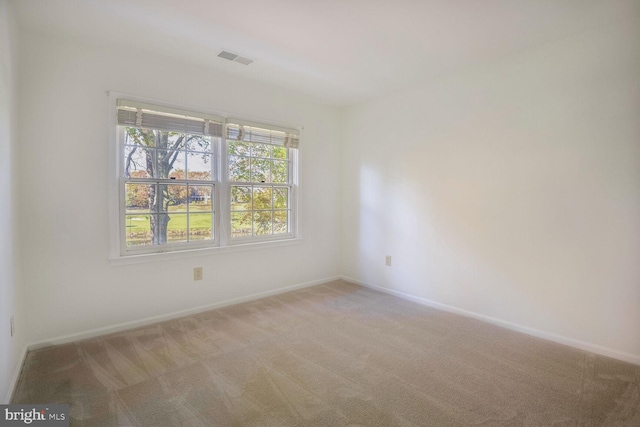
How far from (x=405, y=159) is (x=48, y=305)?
11.8 ft

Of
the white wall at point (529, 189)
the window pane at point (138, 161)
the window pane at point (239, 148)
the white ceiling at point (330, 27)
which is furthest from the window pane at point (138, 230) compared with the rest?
the white wall at point (529, 189)

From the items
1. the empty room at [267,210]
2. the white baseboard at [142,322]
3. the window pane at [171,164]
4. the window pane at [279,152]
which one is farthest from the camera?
the window pane at [279,152]

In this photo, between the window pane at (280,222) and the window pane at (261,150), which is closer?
the window pane at (261,150)

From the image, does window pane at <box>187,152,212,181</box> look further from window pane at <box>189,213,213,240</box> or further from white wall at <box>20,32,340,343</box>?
white wall at <box>20,32,340,343</box>

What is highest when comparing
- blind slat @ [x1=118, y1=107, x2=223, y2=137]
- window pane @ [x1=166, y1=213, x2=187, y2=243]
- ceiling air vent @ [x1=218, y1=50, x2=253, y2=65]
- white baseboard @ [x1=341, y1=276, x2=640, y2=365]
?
ceiling air vent @ [x1=218, y1=50, x2=253, y2=65]

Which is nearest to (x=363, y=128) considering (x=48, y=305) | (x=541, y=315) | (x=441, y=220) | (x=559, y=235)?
(x=441, y=220)

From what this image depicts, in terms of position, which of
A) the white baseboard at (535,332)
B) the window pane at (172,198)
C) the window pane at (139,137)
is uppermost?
the window pane at (139,137)

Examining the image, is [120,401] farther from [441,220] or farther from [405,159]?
[405,159]

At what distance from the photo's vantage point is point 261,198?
3.66 m

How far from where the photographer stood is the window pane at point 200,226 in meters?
3.14

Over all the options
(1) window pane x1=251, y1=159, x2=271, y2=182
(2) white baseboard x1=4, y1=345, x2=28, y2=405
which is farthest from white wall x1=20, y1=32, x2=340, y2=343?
(1) window pane x1=251, y1=159, x2=271, y2=182

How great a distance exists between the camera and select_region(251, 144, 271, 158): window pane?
3588 mm

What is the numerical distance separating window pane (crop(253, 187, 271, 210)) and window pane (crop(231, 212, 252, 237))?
0.51 feet

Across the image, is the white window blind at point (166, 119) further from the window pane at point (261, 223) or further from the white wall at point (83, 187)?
the window pane at point (261, 223)
